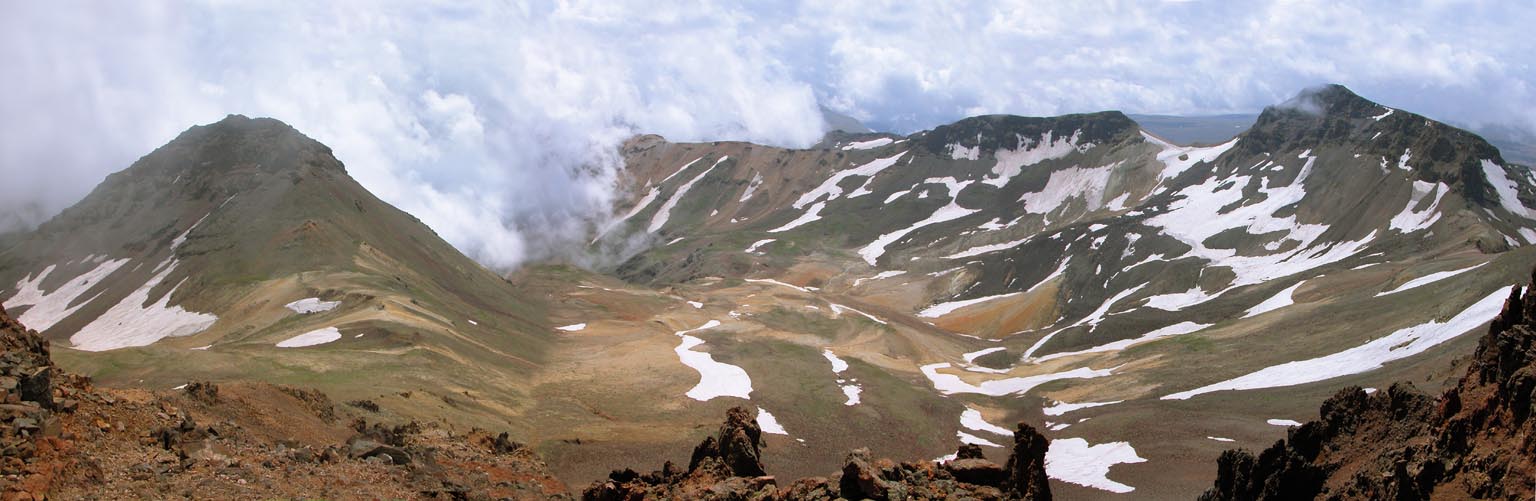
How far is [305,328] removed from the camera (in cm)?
8156

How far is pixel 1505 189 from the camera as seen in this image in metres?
144

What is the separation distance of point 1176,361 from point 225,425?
7834cm

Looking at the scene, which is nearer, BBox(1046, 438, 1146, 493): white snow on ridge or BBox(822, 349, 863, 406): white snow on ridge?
BBox(1046, 438, 1146, 493): white snow on ridge

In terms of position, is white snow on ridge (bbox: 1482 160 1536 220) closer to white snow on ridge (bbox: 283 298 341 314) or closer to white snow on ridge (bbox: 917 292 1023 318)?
white snow on ridge (bbox: 917 292 1023 318)

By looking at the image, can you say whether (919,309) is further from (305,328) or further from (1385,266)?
(305,328)

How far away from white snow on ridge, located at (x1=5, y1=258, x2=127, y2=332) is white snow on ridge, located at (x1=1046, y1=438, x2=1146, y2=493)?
4530 inches

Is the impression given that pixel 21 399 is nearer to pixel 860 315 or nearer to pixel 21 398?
pixel 21 398

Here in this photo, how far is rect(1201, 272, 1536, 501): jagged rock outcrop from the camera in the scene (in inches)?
848

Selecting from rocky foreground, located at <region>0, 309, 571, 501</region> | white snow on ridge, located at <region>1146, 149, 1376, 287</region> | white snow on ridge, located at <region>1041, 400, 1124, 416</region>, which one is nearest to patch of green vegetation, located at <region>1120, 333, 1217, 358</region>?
white snow on ridge, located at <region>1041, 400, 1124, 416</region>

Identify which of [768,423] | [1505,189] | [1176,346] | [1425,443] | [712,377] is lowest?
[1425,443]

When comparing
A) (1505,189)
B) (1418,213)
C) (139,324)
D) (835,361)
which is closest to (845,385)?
(835,361)

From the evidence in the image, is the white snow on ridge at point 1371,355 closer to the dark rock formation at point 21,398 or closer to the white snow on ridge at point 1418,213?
the white snow on ridge at point 1418,213

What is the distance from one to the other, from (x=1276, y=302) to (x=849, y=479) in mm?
96926

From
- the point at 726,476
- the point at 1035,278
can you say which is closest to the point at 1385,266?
the point at 1035,278
